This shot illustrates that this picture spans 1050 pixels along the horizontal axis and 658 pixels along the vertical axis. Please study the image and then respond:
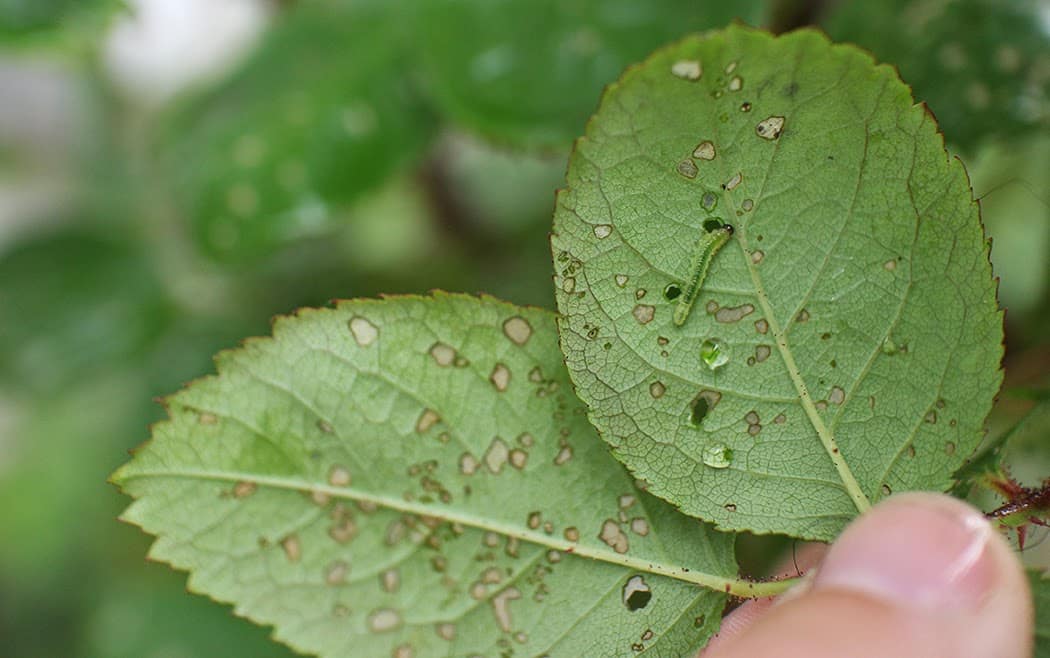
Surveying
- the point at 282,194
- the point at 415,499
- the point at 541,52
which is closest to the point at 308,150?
the point at 282,194

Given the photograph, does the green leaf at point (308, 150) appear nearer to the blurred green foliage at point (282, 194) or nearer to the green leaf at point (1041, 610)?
the blurred green foliage at point (282, 194)

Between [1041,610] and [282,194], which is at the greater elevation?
[282,194]

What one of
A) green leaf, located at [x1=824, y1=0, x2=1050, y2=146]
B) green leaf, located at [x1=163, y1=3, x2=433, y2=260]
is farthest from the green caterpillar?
green leaf, located at [x1=163, y1=3, x2=433, y2=260]

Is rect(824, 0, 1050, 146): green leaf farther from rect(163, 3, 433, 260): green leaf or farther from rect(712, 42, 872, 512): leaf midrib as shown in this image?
rect(163, 3, 433, 260): green leaf

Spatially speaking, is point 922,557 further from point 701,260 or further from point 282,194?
point 282,194

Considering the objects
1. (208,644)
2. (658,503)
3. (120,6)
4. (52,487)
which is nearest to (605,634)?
(658,503)

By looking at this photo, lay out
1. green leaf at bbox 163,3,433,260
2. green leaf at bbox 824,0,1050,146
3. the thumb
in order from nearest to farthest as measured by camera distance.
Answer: the thumb
green leaf at bbox 824,0,1050,146
green leaf at bbox 163,3,433,260
